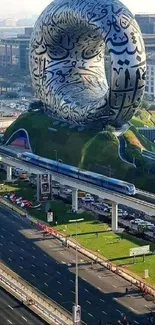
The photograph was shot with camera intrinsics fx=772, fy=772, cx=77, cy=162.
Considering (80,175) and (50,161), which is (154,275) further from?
(50,161)

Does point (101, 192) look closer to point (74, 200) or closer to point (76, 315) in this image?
point (74, 200)

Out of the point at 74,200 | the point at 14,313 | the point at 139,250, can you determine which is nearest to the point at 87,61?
the point at 74,200

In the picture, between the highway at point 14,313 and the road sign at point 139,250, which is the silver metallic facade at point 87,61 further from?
the highway at point 14,313

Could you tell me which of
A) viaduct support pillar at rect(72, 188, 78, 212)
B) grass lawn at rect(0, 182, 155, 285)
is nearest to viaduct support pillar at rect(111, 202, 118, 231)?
grass lawn at rect(0, 182, 155, 285)

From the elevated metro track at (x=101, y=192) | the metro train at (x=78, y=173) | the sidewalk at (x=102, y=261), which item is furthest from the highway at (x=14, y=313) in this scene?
the metro train at (x=78, y=173)

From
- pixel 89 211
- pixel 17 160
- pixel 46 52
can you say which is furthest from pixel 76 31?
pixel 89 211

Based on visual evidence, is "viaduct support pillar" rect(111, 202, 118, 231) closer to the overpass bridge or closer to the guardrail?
the overpass bridge

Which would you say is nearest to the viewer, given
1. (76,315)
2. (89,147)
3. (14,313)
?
(76,315)
